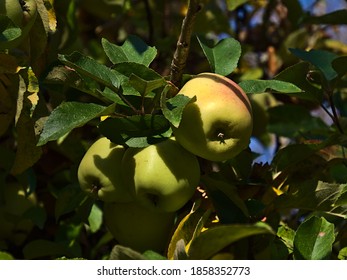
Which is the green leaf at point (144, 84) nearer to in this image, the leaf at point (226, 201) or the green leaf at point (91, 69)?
the green leaf at point (91, 69)

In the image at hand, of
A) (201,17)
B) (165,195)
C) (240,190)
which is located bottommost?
(201,17)

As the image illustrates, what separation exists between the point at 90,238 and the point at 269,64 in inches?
34.7

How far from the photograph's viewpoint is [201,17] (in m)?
2.04

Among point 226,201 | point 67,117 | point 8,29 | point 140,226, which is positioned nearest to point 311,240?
point 226,201

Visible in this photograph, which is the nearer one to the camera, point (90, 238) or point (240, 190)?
point (240, 190)

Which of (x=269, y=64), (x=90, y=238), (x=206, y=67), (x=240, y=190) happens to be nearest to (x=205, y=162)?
(x=240, y=190)

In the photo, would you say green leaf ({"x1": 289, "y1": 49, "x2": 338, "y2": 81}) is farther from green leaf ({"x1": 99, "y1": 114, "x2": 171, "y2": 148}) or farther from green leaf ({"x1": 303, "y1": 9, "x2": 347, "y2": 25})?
green leaf ({"x1": 99, "y1": 114, "x2": 171, "y2": 148})

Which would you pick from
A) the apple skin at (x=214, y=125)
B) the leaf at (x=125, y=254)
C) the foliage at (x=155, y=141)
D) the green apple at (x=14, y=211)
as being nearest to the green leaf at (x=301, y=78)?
the foliage at (x=155, y=141)

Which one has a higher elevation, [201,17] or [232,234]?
[232,234]

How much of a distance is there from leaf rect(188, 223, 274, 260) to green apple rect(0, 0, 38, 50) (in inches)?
15.9

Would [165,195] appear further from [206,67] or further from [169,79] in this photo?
[206,67]

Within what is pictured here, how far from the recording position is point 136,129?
42.0 inches

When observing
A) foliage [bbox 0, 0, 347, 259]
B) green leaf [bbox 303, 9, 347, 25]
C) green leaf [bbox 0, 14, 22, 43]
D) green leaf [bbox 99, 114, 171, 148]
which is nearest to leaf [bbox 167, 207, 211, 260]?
foliage [bbox 0, 0, 347, 259]
